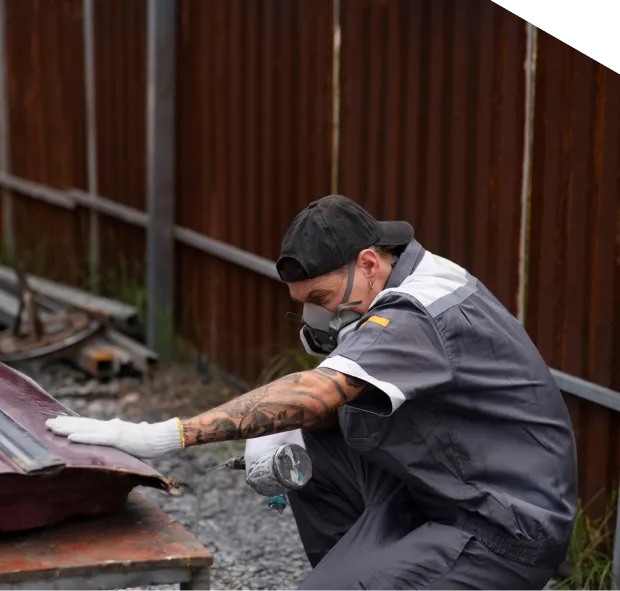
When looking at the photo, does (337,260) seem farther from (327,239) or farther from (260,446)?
(260,446)

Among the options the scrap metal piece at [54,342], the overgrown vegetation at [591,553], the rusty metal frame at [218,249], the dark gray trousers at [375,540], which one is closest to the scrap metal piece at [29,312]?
the scrap metal piece at [54,342]

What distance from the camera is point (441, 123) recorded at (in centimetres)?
549

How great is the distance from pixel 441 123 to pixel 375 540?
2.21 metres

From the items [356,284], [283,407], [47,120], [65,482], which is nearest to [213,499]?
[356,284]

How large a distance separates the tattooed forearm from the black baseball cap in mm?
422

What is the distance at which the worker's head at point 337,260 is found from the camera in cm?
372

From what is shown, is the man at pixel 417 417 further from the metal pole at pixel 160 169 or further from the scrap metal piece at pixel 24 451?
the metal pole at pixel 160 169

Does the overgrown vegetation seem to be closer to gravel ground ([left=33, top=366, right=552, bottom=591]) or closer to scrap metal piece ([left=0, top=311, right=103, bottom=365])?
gravel ground ([left=33, top=366, right=552, bottom=591])

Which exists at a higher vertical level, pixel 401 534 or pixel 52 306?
pixel 401 534

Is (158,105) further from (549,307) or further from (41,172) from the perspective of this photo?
(549,307)

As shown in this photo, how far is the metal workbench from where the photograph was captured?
3.05 metres

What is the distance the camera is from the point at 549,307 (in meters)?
4.89

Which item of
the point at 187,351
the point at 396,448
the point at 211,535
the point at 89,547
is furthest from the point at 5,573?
the point at 187,351

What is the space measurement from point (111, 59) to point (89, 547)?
6.00 meters
